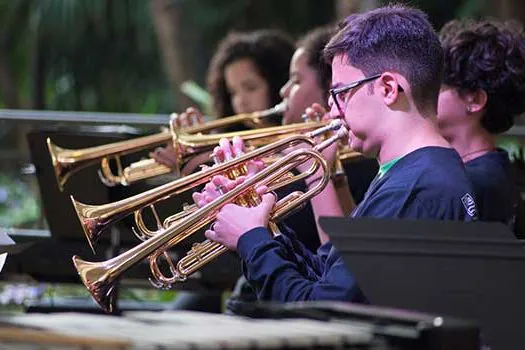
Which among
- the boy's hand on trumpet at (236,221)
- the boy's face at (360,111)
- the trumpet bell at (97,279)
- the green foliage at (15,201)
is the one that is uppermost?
the boy's face at (360,111)

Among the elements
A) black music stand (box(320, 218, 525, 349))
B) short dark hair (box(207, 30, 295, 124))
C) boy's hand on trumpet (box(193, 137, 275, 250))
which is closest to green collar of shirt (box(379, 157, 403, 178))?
boy's hand on trumpet (box(193, 137, 275, 250))

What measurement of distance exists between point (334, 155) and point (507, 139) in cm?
281

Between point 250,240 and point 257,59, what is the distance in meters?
2.83

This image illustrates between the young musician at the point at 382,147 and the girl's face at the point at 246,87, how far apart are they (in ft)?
7.65

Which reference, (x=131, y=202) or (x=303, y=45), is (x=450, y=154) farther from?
(x=303, y=45)

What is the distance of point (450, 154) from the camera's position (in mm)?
3555

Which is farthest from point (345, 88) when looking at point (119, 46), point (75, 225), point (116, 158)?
point (119, 46)

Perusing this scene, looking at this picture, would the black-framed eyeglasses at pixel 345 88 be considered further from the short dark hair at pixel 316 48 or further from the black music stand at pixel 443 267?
the short dark hair at pixel 316 48

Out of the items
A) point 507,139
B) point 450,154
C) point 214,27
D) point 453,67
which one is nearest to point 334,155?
point 453,67

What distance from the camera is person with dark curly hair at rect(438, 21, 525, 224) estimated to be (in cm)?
457

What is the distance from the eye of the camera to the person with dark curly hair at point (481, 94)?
4570 millimetres

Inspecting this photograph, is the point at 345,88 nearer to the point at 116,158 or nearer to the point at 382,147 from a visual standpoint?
the point at 382,147

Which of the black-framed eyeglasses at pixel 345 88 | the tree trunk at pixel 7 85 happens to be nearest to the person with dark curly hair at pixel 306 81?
the black-framed eyeglasses at pixel 345 88

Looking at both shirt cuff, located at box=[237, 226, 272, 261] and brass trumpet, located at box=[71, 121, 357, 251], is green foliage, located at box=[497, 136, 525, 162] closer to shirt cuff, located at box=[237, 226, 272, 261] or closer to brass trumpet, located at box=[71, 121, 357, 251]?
brass trumpet, located at box=[71, 121, 357, 251]
